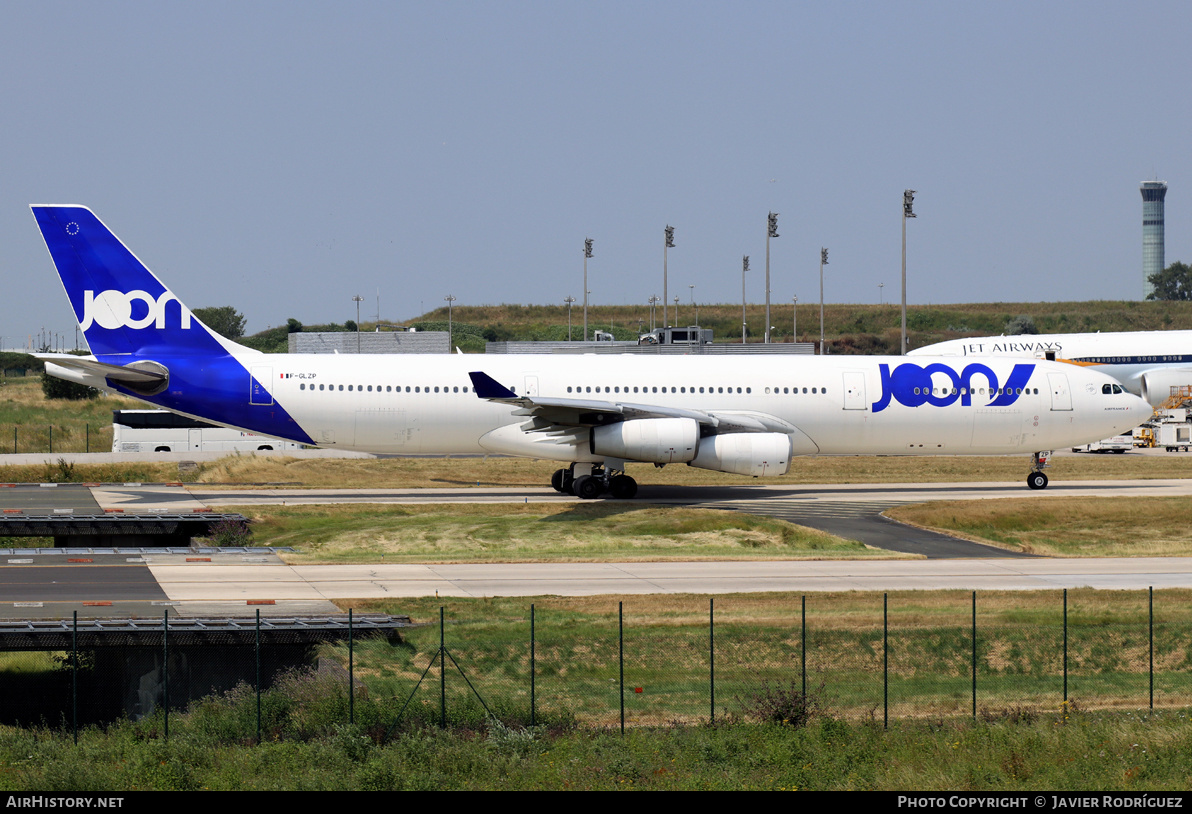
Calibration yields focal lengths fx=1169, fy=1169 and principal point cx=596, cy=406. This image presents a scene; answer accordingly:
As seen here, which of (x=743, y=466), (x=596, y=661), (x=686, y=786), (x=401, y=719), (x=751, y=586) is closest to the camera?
(x=686, y=786)

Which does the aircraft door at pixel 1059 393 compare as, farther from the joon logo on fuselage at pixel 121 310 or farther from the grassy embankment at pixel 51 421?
the grassy embankment at pixel 51 421

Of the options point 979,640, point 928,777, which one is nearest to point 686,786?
point 928,777

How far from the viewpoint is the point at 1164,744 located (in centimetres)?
1678

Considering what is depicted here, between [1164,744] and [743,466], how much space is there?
2085cm

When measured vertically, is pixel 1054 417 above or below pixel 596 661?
above

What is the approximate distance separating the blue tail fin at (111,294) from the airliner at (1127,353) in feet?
164

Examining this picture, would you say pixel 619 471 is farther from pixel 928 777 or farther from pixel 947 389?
pixel 928 777

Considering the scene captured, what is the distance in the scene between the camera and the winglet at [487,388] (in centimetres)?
3559

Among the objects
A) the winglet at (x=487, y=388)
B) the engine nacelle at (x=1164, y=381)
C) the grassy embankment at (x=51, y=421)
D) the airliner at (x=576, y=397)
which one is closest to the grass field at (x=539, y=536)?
the airliner at (x=576, y=397)

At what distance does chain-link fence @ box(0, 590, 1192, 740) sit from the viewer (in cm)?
1903

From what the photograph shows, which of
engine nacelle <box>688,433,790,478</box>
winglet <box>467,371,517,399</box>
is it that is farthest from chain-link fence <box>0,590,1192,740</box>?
engine nacelle <box>688,433,790,478</box>

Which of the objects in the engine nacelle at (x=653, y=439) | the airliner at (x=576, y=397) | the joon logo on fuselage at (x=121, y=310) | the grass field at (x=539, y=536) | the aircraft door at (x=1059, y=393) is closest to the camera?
the grass field at (x=539, y=536)

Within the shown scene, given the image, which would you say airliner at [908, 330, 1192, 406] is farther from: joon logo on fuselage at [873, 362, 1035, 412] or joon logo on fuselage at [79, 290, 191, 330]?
joon logo on fuselage at [79, 290, 191, 330]

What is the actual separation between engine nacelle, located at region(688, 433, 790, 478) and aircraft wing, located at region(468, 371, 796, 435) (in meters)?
1.04
